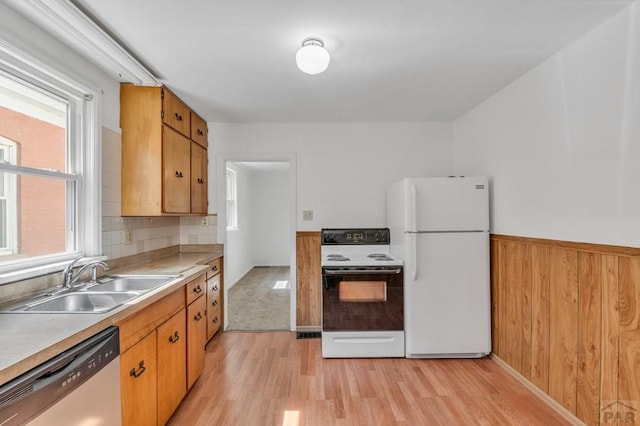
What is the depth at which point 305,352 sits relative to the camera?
2.94 meters

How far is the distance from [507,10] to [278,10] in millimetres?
1170

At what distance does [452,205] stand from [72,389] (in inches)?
106

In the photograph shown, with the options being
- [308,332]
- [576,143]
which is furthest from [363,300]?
[576,143]

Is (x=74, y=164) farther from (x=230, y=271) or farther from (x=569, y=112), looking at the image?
(x=230, y=271)

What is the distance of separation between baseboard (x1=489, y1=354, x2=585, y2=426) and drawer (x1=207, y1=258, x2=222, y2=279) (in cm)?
265

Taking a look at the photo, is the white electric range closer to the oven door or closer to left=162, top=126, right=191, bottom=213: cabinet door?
the oven door

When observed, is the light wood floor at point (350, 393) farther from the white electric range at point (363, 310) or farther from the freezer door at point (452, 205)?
the freezer door at point (452, 205)

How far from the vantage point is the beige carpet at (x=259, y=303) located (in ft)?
12.0

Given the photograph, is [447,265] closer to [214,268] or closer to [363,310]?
[363,310]

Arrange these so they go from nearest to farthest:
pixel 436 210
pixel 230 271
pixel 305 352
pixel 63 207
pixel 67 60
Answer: pixel 67 60 → pixel 63 207 → pixel 436 210 → pixel 305 352 → pixel 230 271

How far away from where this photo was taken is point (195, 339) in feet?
7.43

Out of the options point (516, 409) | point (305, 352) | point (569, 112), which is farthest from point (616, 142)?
point (305, 352)

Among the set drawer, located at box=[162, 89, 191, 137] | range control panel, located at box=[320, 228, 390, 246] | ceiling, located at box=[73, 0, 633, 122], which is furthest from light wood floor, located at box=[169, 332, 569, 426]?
ceiling, located at box=[73, 0, 633, 122]

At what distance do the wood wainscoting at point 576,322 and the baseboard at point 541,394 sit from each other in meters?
0.03
